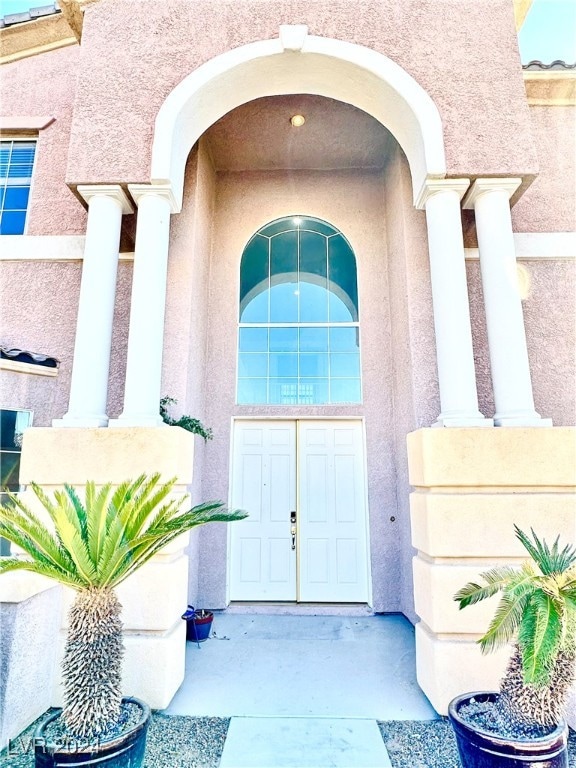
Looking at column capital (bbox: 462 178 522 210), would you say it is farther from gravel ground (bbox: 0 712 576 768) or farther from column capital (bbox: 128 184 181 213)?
gravel ground (bbox: 0 712 576 768)

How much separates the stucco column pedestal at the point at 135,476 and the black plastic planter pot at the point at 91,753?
1161 millimetres

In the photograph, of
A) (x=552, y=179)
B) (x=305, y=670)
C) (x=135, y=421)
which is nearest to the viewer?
(x=135, y=421)

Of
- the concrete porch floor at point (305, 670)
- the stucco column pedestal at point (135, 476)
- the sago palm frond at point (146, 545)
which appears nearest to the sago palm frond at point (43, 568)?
the sago palm frond at point (146, 545)

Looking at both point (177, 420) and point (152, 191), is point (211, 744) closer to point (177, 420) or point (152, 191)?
point (177, 420)

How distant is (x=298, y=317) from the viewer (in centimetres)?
820

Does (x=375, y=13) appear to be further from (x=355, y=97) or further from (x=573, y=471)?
(x=573, y=471)

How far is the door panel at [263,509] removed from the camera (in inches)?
281

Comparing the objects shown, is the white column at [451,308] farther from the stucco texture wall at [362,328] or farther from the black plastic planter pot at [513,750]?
the black plastic planter pot at [513,750]

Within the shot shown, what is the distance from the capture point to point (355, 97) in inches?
248

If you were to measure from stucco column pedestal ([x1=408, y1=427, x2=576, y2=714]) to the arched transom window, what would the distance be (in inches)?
129

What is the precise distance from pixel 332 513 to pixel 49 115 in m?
8.67

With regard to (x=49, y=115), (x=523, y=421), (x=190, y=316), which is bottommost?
(x=523, y=421)

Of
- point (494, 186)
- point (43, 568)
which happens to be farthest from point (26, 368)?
point (494, 186)

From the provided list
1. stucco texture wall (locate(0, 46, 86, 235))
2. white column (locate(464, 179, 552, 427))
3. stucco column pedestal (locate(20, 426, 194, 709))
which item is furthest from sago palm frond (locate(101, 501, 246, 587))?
stucco texture wall (locate(0, 46, 86, 235))
